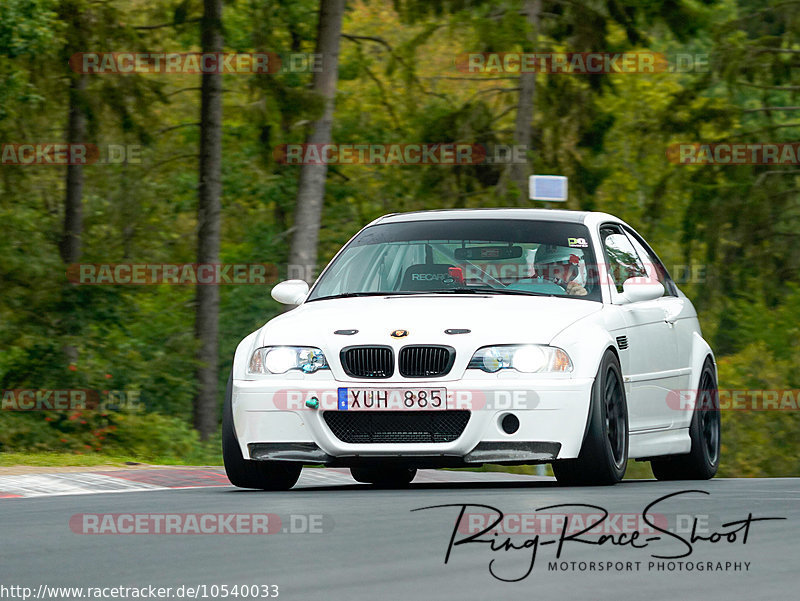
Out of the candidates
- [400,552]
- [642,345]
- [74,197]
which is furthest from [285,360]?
[74,197]

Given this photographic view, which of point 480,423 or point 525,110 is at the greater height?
point 525,110

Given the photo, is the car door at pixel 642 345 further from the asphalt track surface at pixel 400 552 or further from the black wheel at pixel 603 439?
the asphalt track surface at pixel 400 552

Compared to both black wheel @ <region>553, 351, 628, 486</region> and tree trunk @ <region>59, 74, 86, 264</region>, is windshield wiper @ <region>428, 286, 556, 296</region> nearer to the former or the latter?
black wheel @ <region>553, 351, 628, 486</region>

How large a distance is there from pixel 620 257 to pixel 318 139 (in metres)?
14.3

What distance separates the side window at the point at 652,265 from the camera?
1222 cm

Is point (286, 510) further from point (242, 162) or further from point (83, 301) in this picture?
point (242, 162)

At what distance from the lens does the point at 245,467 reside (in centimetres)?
1016

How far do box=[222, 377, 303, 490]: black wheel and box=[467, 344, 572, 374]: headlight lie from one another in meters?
1.62

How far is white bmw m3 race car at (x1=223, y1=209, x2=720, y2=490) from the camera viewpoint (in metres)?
9.44

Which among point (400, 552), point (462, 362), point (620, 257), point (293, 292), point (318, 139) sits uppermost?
point (318, 139)

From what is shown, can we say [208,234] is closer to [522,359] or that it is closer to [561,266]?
[561,266]

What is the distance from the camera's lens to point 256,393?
32.3ft

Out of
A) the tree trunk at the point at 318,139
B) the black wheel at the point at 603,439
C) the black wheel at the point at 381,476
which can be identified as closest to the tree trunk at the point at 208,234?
the tree trunk at the point at 318,139

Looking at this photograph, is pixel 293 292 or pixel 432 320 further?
pixel 293 292
